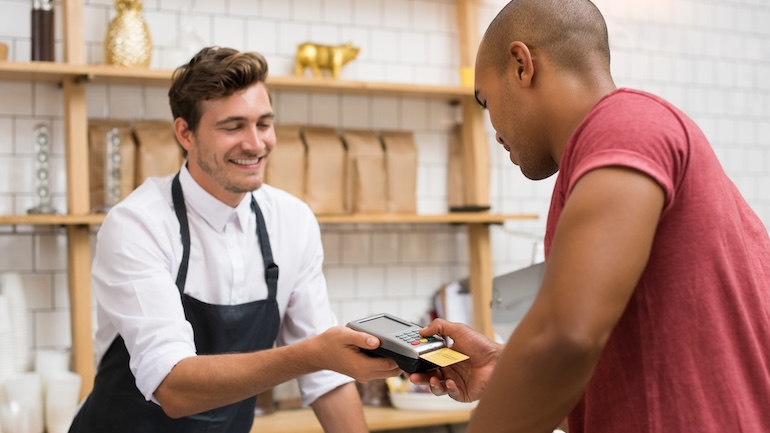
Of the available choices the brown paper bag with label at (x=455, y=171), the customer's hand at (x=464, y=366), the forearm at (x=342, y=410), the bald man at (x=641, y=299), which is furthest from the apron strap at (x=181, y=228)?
the brown paper bag with label at (x=455, y=171)

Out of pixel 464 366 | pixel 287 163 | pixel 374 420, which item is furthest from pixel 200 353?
pixel 287 163

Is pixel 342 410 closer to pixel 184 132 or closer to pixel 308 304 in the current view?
pixel 308 304

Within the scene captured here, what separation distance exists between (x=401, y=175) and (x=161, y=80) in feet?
3.23

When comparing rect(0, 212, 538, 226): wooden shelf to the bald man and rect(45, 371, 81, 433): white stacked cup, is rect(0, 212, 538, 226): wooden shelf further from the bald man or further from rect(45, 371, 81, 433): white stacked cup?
the bald man

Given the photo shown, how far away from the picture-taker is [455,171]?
3502 millimetres

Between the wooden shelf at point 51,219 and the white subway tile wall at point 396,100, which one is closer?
the wooden shelf at point 51,219

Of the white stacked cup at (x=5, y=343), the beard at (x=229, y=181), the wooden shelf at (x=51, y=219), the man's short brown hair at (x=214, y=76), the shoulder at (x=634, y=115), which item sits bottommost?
the white stacked cup at (x=5, y=343)

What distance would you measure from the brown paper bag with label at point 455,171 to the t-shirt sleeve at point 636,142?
2.55 meters

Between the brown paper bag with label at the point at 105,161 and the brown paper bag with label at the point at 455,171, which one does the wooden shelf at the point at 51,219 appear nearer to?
the brown paper bag with label at the point at 105,161

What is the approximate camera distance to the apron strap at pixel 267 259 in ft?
6.90

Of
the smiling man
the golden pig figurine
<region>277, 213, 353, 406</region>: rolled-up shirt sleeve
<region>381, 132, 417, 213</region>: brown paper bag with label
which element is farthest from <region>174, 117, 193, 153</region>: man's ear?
<region>381, 132, 417, 213</region>: brown paper bag with label

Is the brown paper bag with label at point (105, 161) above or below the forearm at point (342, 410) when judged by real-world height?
above

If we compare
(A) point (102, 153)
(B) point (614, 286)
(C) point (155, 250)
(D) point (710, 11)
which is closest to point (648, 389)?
(B) point (614, 286)

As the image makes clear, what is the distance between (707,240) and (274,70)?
2561 mm
